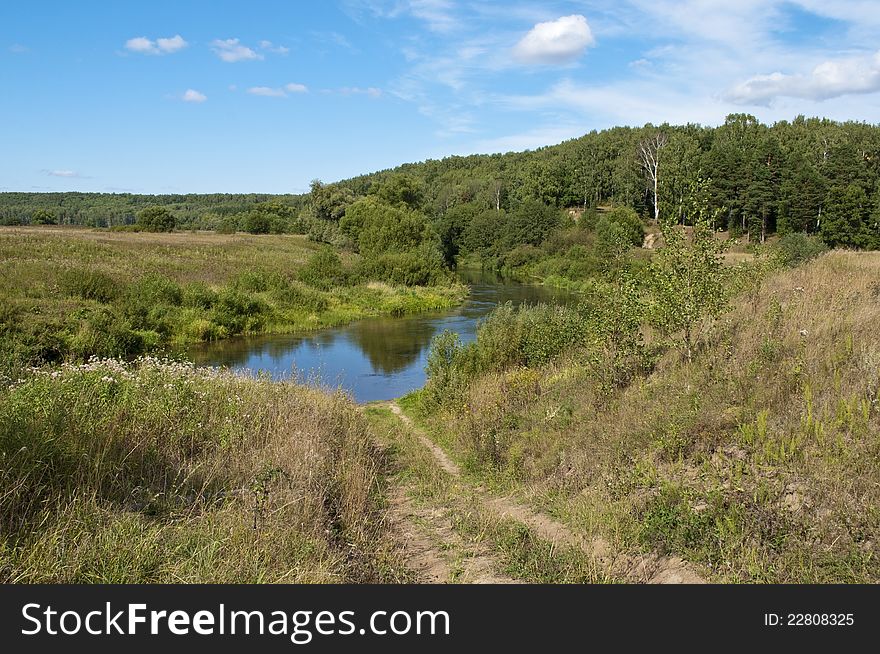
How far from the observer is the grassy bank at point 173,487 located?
5.05 m

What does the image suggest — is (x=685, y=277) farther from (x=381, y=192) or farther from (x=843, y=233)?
(x=381, y=192)

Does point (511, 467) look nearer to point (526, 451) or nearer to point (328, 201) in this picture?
point (526, 451)

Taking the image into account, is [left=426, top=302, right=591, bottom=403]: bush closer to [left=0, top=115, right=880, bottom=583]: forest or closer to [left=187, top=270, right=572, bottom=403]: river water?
[left=0, top=115, right=880, bottom=583]: forest

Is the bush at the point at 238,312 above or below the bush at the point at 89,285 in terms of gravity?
below

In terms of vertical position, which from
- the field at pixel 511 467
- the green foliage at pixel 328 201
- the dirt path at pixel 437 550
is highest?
the green foliage at pixel 328 201

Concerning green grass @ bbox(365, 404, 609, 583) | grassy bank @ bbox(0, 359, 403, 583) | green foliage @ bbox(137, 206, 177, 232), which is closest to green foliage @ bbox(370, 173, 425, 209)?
green foliage @ bbox(137, 206, 177, 232)

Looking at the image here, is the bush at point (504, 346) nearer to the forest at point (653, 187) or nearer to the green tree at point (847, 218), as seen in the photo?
the forest at point (653, 187)

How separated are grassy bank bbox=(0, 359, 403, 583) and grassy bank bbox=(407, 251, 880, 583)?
2734 mm

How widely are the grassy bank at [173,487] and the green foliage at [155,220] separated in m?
81.9

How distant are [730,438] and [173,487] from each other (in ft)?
22.5

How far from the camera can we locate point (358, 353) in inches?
1139

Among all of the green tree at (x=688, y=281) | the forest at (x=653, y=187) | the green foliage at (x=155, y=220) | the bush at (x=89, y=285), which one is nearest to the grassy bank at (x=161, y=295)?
the bush at (x=89, y=285)

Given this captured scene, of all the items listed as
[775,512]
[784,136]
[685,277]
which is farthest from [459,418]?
[784,136]

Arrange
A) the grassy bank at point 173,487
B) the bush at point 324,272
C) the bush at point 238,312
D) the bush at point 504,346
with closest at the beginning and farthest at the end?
1. the grassy bank at point 173,487
2. the bush at point 504,346
3. the bush at point 238,312
4. the bush at point 324,272
